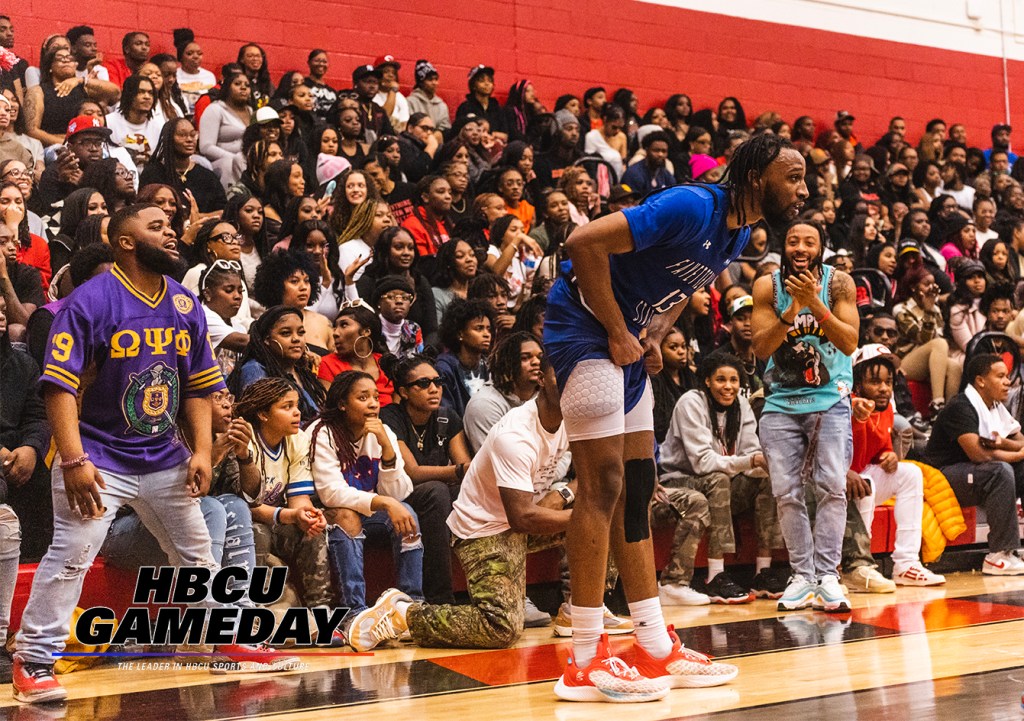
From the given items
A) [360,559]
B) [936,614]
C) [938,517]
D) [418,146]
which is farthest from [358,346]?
[418,146]

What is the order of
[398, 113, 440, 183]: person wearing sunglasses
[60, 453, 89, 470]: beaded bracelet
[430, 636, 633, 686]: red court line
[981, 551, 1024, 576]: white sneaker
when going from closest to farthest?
[60, 453, 89, 470]: beaded bracelet, [430, 636, 633, 686]: red court line, [981, 551, 1024, 576]: white sneaker, [398, 113, 440, 183]: person wearing sunglasses

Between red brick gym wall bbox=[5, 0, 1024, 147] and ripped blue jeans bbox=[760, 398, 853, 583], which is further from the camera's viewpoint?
red brick gym wall bbox=[5, 0, 1024, 147]

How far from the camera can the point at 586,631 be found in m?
3.23

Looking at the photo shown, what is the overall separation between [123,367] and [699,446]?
274 centimetres

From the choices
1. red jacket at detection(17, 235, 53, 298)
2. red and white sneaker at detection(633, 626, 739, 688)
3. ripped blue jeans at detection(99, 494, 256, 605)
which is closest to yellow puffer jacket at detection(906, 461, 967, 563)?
red and white sneaker at detection(633, 626, 739, 688)

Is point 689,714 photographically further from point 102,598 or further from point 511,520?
point 102,598

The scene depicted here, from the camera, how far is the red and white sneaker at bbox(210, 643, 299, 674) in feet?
12.2

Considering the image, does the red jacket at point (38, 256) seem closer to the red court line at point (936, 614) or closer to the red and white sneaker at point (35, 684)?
the red and white sneaker at point (35, 684)

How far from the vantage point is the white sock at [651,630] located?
3.32 m

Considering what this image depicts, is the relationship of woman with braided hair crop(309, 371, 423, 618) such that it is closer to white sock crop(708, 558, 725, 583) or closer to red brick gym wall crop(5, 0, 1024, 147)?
white sock crop(708, 558, 725, 583)

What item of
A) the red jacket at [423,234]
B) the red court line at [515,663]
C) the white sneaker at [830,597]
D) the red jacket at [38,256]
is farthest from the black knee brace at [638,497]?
the red jacket at [423,234]

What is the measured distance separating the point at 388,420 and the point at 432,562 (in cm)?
74

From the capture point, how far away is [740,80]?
475 inches

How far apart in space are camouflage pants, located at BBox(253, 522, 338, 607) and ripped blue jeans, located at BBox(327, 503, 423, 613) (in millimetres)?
56
